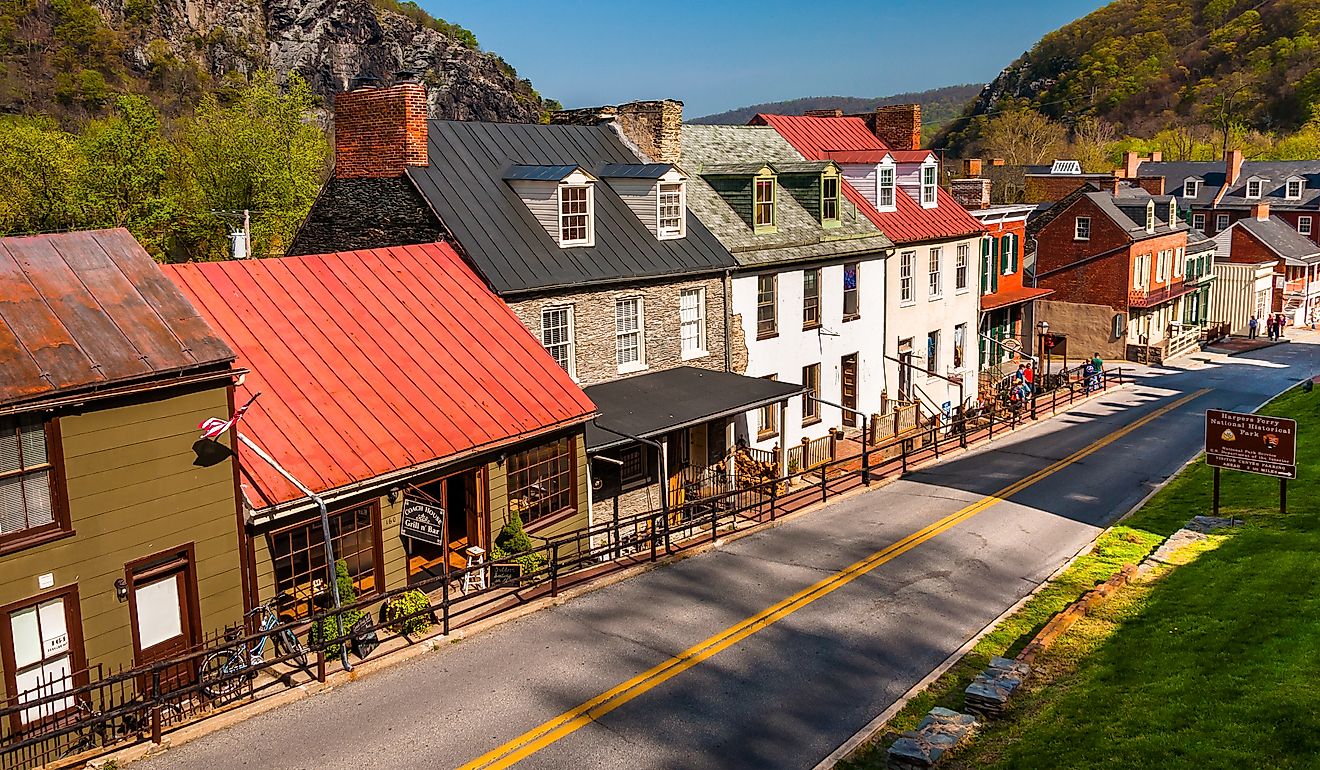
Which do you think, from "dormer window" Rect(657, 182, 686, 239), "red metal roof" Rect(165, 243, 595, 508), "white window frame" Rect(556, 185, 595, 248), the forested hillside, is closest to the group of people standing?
"dormer window" Rect(657, 182, 686, 239)

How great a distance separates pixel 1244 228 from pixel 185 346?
78.7 meters

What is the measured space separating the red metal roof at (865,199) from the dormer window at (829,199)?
106 inches

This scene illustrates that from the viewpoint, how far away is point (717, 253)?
2905cm

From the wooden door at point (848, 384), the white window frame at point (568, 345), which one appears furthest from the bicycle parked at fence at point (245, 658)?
the wooden door at point (848, 384)

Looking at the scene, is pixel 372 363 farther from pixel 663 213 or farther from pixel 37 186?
pixel 37 186

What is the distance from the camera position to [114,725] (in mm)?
13875

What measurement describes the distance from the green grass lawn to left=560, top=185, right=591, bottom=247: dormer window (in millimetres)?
13837

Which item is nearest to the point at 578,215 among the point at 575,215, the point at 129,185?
the point at 575,215

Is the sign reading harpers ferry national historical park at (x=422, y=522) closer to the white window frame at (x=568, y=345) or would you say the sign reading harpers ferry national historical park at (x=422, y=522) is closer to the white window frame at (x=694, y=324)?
the white window frame at (x=568, y=345)

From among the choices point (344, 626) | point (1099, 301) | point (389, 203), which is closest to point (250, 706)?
point (344, 626)

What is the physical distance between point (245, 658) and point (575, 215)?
14.3m

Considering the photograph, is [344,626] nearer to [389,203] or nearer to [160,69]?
[389,203]

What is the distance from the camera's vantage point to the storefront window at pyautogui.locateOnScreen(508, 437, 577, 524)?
21.1 metres

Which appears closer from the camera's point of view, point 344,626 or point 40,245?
point 40,245
